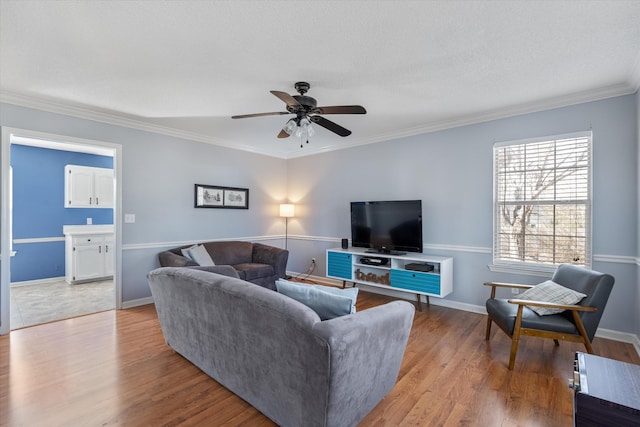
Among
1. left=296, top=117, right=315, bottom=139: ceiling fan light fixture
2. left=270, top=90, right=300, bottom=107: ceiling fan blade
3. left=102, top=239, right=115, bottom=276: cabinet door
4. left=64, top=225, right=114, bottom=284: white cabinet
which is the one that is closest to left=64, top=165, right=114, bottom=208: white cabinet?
left=64, top=225, right=114, bottom=284: white cabinet

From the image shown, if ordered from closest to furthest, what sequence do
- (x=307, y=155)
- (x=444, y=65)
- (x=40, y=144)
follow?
(x=444, y=65)
(x=40, y=144)
(x=307, y=155)

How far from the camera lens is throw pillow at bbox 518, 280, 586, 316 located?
248 centimetres

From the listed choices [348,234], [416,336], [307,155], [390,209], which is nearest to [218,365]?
[416,336]

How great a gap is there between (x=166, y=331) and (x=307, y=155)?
12.9 ft

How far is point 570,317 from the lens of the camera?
252 centimetres

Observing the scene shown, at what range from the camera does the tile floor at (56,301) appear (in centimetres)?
367

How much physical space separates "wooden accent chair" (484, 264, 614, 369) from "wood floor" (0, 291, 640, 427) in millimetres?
294

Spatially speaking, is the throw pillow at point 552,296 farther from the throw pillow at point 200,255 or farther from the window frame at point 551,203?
the throw pillow at point 200,255

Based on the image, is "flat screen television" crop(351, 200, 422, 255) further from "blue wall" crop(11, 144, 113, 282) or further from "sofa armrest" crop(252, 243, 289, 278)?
"blue wall" crop(11, 144, 113, 282)

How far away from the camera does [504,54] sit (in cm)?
236

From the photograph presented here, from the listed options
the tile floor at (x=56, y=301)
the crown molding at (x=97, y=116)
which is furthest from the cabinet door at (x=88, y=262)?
the crown molding at (x=97, y=116)

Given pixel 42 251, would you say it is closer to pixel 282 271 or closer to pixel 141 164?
pixel 141 164

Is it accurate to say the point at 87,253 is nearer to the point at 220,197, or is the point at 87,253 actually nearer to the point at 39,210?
the point at 39,210

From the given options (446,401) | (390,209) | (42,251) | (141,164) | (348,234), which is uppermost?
(141,164)
